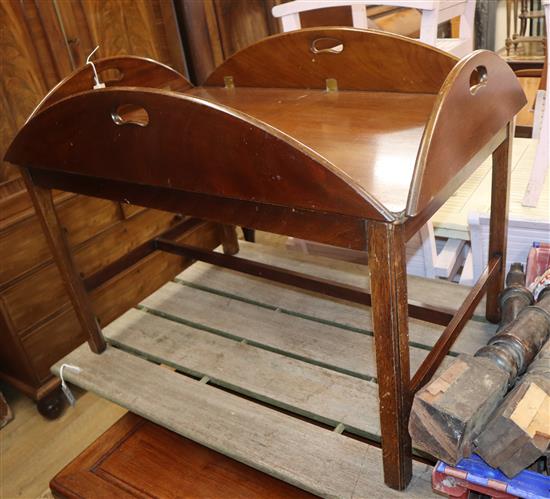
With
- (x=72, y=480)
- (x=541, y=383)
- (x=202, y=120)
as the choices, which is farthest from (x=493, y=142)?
(x=72, y=480)

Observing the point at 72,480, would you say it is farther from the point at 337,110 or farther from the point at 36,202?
the point at 337,110

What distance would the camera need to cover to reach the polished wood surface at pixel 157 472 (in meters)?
1.19

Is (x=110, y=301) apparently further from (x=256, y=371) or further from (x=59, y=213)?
(x=256, y=371)

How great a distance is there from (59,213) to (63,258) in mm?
647

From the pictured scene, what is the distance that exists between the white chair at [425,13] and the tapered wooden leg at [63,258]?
3.15 ft

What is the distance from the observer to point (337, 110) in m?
1.17

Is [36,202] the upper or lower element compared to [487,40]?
Answer: upper

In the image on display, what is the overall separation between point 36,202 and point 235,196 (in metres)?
0.66

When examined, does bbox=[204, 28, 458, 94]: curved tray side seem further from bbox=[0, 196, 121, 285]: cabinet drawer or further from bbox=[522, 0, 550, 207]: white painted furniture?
bbox=[0, 196, 121, 285]: cabinet drawer

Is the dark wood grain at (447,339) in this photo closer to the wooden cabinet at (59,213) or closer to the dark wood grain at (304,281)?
the dark wood grain at (304,281)

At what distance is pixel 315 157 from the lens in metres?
0.74

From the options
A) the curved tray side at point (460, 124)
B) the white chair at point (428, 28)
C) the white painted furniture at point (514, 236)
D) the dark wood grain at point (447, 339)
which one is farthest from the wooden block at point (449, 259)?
the curved tray side at point (460, 124)

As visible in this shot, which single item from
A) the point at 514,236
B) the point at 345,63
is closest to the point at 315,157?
the point at 345,63

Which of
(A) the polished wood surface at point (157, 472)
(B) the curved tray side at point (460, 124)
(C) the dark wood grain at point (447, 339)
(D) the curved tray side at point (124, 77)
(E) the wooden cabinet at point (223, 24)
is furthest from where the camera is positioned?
(E) the wooden cabinet at point (223, 24)
